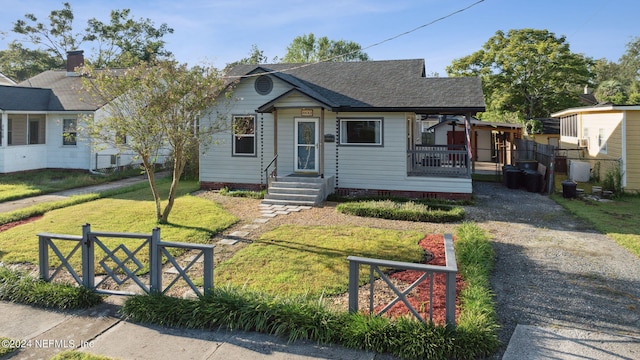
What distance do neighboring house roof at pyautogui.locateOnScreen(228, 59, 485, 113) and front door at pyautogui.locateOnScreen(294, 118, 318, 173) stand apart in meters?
1.12

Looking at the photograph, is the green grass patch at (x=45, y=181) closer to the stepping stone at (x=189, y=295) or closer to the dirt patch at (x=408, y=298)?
Answer: the stepping stone at (x=189, y=295)

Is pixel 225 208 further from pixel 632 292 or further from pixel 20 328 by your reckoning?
pixel 632 292

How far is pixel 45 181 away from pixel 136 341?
50.6ft

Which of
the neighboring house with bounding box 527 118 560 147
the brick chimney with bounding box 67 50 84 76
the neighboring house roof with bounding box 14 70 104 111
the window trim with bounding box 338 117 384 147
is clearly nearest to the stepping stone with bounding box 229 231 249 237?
the window trim with bounding box 338 117 384 147

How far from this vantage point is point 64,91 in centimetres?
2078

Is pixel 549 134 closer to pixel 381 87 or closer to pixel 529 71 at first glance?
pixel 529 71

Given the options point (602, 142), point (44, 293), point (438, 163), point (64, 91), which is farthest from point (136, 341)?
point (64, 91)

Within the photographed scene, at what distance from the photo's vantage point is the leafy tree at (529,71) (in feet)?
97.6

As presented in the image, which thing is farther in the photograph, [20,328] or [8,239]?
[8,239]

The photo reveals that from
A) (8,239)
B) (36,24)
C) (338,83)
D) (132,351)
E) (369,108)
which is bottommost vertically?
(132,351)

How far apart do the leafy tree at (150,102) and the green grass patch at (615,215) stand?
9.49m

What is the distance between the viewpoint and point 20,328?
482 centimetres

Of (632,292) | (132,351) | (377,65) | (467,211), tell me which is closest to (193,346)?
(132,351)

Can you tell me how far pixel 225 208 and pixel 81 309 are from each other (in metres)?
6.85
